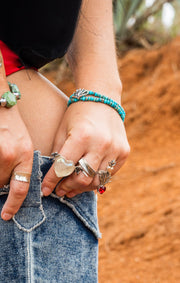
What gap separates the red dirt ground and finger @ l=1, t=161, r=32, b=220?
1.90 meters

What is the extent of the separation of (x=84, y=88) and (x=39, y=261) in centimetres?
34

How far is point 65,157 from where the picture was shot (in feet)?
2.08

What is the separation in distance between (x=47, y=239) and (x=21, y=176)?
121mm

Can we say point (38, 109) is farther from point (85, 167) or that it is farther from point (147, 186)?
point (147, 186)

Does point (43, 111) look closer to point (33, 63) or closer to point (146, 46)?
point (33, 63)

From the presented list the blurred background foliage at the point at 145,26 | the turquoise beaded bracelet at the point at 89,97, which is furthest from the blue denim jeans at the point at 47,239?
the blurred background foliage at the point at 145,26

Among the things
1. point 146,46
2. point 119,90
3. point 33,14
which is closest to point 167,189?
point 119,90

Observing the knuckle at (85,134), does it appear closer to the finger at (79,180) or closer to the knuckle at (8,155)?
the finger at (79,180)

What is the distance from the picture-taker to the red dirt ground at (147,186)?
8.04ft

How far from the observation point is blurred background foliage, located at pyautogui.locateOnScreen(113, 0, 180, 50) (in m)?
5.03

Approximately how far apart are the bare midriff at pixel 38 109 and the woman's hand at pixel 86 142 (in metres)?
0.02

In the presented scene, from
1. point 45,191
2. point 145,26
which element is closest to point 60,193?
point 45,191

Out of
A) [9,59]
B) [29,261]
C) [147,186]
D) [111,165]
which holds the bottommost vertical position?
[147,186]

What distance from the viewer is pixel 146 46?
18.5 feet
